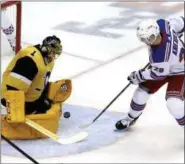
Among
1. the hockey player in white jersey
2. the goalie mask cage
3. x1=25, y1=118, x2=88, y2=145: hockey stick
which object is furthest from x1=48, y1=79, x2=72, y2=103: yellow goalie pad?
the goalie mask cage

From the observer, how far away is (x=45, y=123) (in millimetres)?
2602

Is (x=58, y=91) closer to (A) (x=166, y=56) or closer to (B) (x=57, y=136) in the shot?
(B) (x=57, y=136)

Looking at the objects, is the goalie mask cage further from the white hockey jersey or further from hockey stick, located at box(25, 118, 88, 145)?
the white hockey jersey

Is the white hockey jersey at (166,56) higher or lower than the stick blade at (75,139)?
higher

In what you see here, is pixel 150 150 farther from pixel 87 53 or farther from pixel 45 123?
pixel 87 53

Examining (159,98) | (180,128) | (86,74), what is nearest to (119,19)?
(86,74)

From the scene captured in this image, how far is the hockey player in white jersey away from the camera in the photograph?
96.2 inches

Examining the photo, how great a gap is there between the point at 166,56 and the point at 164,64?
3 centimetres

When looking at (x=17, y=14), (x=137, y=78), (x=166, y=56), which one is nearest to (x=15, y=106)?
(x=137, y=78)

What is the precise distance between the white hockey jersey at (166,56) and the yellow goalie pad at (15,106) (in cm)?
47

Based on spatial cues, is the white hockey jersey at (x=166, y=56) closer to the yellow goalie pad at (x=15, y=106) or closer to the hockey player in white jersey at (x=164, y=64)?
the hockey player in white jersey at (x=164, y=64)

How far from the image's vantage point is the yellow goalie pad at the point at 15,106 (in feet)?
8.18

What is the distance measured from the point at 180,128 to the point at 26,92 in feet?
2.12

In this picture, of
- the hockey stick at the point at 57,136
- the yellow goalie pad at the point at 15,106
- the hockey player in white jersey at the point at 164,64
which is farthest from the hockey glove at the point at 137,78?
the yellow goalie pad at the point at 15,106
